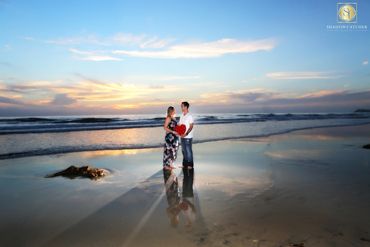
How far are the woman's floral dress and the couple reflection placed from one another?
69cm

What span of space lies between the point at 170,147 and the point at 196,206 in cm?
444

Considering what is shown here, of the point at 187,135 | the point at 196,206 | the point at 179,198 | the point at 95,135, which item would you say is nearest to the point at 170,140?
the point at 187,135

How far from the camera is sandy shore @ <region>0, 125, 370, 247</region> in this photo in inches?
169

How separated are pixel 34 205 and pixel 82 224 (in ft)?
5.58

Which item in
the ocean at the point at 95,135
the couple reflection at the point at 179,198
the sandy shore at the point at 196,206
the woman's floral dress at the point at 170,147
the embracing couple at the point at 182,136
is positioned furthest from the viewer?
the ocean at the point at 95,135

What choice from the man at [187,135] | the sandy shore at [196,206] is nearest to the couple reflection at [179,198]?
the sandy shore at [196,206]

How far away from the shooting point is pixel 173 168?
391 inches

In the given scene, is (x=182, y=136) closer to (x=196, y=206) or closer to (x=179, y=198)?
(x=179, y=198)

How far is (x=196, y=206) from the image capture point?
18.8 ft

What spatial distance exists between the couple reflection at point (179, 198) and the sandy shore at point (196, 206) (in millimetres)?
21

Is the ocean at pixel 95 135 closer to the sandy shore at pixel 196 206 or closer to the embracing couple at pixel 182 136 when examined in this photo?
the sandy shore at pixel 196 206

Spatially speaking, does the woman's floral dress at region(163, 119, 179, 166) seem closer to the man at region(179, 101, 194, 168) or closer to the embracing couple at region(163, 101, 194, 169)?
the embracing couple at region(163, 101, 194, 169)

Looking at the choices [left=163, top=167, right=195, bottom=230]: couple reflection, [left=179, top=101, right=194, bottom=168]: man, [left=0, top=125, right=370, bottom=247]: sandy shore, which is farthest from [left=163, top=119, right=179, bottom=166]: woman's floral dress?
[left=163, top=167, right=195, bottom=230]: couple reflection

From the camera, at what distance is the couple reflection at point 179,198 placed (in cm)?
508
